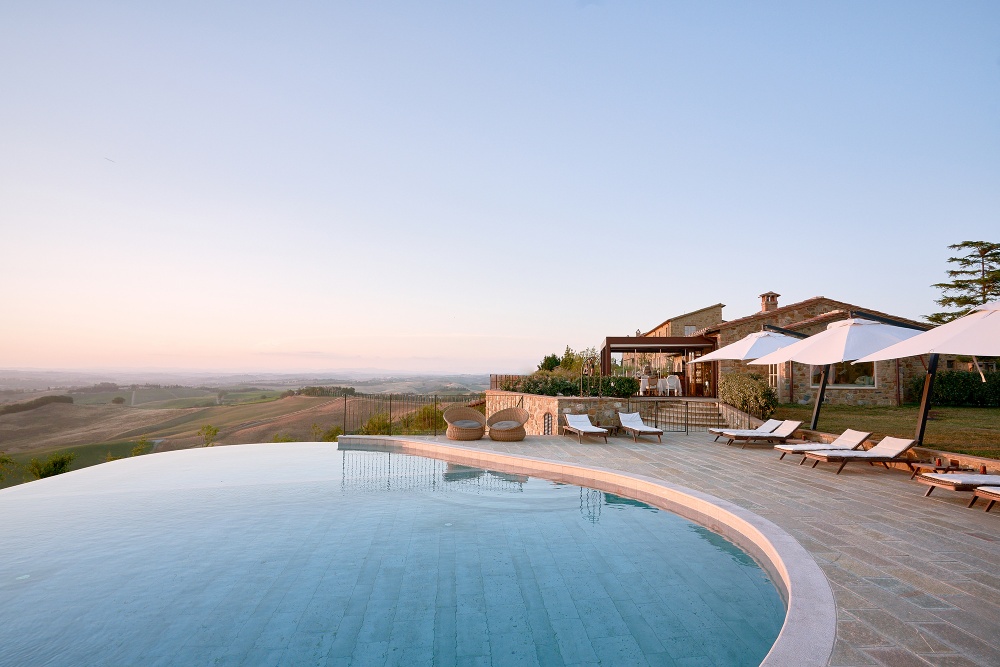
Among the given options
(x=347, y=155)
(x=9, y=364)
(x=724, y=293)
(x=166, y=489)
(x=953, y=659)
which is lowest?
(x=166, y=489)

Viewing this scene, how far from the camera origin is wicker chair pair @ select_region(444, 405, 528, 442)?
12578mm

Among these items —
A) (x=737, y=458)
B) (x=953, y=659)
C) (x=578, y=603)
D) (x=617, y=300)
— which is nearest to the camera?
(x=953, y=659)

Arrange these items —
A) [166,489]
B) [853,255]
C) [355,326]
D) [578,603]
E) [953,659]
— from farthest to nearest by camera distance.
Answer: [355,326], [853,255], [166,489], [578,603], [953,659]

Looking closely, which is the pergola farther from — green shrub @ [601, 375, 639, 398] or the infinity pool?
the infinity pool

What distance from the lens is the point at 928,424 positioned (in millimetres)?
13266

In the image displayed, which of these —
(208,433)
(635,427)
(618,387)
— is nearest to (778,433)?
(635,427)

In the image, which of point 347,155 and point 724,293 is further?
point 724,293

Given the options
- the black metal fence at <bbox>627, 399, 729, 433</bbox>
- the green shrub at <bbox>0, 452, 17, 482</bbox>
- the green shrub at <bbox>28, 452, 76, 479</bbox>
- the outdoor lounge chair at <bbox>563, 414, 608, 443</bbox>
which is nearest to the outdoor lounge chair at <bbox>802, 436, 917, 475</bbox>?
the outdoor lounge chair at <bbox>563, 414, 608, 443</bbox>

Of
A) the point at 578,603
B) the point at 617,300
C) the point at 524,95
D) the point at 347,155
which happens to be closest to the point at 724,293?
the point at 617,300

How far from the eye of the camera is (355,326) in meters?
21.6

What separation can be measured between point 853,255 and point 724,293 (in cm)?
809

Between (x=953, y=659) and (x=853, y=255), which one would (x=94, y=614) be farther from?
(x=853, y=255)

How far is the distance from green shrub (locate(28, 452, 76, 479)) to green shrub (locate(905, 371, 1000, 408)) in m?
27.0

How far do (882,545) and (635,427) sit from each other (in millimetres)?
7901
